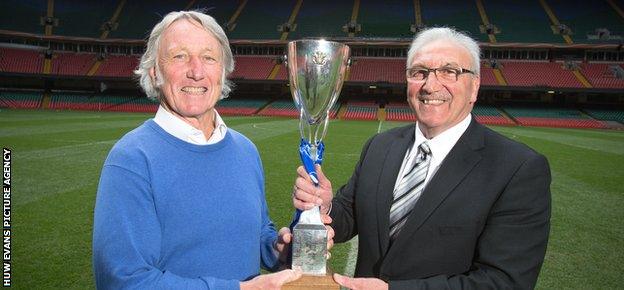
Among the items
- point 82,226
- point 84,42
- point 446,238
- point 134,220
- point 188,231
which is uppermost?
point 84,42

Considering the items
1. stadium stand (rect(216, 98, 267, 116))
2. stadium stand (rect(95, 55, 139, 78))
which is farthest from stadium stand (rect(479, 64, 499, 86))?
stadium stand (rect(95, 55, 139, 78))

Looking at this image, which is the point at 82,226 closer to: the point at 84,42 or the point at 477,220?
the point at 477,220

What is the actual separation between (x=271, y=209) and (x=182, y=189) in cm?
572

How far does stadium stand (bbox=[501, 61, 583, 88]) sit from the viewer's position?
3719cm

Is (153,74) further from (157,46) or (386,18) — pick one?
(386,18)

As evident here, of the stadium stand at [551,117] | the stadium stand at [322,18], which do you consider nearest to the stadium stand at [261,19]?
the stadium stand at [322,18]

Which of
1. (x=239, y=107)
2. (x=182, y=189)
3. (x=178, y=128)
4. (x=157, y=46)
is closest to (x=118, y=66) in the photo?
(x=239, y=107)

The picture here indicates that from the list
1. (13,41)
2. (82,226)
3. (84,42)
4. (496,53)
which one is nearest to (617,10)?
(496,53)

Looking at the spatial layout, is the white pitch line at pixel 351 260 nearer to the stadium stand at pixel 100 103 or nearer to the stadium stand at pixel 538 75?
the stadium stand at pixel 100 103

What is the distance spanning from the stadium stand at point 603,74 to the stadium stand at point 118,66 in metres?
42.8

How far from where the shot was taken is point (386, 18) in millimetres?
45500

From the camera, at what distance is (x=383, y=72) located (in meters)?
40.9

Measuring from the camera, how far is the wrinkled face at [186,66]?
1.85 m

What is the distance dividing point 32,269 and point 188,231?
4.25m
